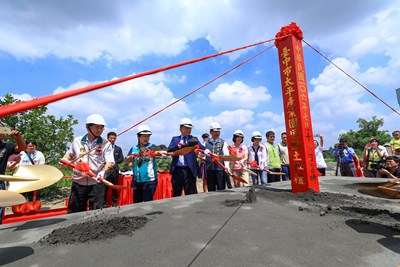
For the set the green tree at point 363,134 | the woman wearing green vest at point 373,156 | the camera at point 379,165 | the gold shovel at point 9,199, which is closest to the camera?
the gold shovel at point 9,199

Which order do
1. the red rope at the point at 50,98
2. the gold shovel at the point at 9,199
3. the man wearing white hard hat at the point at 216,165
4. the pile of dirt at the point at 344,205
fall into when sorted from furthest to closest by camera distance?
the man wearing white hard hat at the point at 216,165 < the pile of dirt at the point at 344,205 < the gold shovel at the point at 9,199 < the red rope at the point at 50,98

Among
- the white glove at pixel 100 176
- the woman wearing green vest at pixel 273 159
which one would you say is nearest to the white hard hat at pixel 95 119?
the white glove at pixel 100 176

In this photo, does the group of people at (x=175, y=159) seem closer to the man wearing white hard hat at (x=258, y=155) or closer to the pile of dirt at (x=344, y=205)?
the man wearing white hard hat at (x=258, y=155)

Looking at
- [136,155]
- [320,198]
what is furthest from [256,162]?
[136,155]

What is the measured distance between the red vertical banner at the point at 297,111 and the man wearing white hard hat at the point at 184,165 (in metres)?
1.59

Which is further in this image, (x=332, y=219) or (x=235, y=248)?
(x=332, y=219)

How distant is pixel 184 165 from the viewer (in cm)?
439

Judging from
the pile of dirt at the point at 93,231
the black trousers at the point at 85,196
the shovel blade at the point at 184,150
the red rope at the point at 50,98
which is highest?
the red rope at the point at 50,98

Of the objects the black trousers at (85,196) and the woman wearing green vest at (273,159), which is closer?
the black trousers at (85,196)

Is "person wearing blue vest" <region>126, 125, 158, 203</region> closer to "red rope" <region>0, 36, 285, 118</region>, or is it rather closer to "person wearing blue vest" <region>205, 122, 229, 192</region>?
"person wearing blue vest" <region>205, 122, 229, 192</region>

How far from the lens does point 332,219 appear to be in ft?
8.17

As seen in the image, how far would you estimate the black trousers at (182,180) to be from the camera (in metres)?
4.44

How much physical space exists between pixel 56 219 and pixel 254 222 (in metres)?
2.26

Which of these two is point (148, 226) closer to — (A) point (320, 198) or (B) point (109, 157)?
(B) point (109, 157)
